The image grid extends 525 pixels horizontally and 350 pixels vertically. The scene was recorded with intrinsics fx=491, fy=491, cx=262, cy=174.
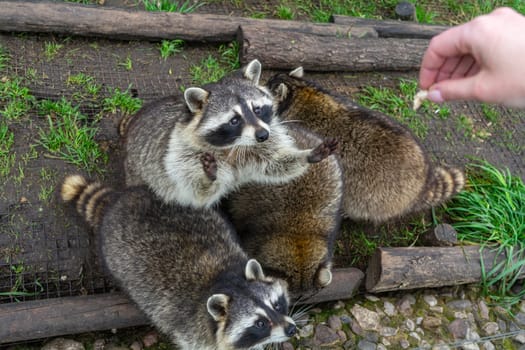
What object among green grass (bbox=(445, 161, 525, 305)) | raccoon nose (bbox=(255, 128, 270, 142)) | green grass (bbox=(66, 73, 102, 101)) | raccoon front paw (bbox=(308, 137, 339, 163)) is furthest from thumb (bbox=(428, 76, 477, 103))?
green grass (bbox=(66, 73, 102, 101))

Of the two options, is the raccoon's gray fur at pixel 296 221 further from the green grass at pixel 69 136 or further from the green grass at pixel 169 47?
the green grass at pixel 169 47

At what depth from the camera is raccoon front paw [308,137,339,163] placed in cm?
274

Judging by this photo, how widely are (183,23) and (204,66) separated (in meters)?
0.41

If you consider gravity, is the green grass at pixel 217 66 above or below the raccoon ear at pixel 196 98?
below

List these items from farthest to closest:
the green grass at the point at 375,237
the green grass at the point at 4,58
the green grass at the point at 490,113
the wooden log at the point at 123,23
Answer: the green grass at the point at 490,113 → the wooden log at the point at 123,23 → the green grass at the point at 4,58 → the green grass at the point at 375,237

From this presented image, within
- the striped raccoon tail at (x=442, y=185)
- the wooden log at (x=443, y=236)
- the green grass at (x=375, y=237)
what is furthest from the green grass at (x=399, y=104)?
the wooden log at (x=443, y=236)

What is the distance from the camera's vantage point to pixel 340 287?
3.22 m

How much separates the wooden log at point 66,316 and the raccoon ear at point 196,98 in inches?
46.8

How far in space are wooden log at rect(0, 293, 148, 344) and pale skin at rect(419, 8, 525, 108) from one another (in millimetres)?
2071

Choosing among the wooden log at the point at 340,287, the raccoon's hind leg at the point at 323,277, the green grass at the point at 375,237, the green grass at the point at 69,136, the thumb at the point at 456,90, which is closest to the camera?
the thumb at the point at 456,90

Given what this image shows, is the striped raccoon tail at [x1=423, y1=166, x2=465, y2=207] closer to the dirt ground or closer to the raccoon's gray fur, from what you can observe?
the dirt ground

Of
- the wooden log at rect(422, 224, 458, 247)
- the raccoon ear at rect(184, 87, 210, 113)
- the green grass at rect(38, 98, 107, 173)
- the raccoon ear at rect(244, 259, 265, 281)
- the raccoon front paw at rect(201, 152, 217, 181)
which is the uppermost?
the raccoon ear at rect(184, 87, 210, 113)

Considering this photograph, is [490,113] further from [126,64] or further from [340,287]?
[126,64]

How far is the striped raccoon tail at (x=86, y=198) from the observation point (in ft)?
10.3
